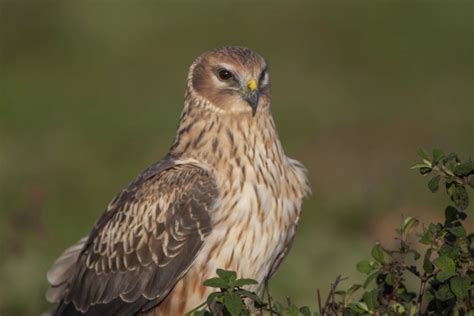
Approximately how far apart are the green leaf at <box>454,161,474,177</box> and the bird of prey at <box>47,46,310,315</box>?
138cm

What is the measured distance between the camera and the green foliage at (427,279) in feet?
19.0

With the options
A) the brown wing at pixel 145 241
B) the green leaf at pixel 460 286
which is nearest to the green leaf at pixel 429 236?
the green leaf at pixel 460 286

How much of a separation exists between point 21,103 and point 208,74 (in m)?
10.8

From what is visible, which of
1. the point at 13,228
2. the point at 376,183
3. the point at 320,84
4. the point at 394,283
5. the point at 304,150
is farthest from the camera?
the point at 320,84

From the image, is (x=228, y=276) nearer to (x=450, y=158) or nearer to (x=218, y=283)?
(x=218, y=283)

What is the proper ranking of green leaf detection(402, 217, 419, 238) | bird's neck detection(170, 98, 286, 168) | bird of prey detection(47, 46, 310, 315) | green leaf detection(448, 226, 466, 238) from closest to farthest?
green leaf detection(448, 226, 466, 238)
green leaf detection(402, 217, 419, 238)
bird of prey detection(47, 46, 310, 315)
bird's neck detection(170, 98, 286, 168)

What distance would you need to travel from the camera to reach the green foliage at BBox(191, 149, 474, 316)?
5.80 metres

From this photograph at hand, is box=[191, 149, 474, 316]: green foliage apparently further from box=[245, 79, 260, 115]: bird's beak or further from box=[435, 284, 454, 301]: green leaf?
box=[245, 79, 260, 115]: bird's beak

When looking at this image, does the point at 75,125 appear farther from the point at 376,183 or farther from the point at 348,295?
the point at 348,295

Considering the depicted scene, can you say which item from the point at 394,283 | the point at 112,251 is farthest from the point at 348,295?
the point at 112,251

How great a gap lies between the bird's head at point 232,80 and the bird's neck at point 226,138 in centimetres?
6

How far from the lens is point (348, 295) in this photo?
6.39 m

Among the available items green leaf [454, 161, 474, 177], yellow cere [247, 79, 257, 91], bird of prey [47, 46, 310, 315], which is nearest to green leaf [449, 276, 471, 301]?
green leaf [454, 161, 474, 177]

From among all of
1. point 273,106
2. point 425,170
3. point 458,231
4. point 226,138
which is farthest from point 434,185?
point 273,106
